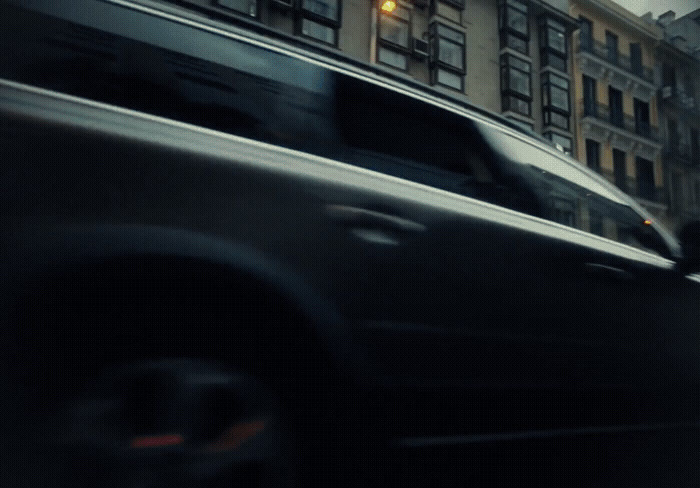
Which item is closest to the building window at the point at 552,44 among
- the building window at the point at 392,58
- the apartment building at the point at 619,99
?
the apartment building at the point at 619,99

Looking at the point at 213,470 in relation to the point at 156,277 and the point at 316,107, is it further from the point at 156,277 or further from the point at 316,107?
the point at 316,107

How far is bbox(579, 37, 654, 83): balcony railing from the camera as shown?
23.0m

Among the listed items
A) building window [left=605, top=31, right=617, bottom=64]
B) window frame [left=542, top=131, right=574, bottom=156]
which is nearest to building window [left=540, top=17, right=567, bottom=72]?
window frame [left=542, top=131, right=574, bottom=156]

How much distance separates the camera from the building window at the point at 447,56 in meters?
18.3

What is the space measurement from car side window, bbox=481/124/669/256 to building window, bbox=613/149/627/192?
73.6ft

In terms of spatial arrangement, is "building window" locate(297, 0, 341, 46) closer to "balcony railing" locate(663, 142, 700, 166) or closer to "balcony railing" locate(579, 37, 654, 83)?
"balcony railing" locate(579, 37, 654, 83)

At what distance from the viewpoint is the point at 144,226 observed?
1.14 meters

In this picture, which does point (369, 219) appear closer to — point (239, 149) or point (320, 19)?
point (239, 149)

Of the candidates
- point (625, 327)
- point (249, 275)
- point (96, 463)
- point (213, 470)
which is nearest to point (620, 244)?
point (625, 327)

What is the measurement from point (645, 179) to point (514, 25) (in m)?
9.01

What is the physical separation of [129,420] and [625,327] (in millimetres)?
1954

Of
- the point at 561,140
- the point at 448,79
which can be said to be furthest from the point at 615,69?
the point at 448,79

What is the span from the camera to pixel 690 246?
2.56 meters

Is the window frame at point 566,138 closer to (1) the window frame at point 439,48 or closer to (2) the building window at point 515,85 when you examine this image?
(2) the building window at point 515,85
